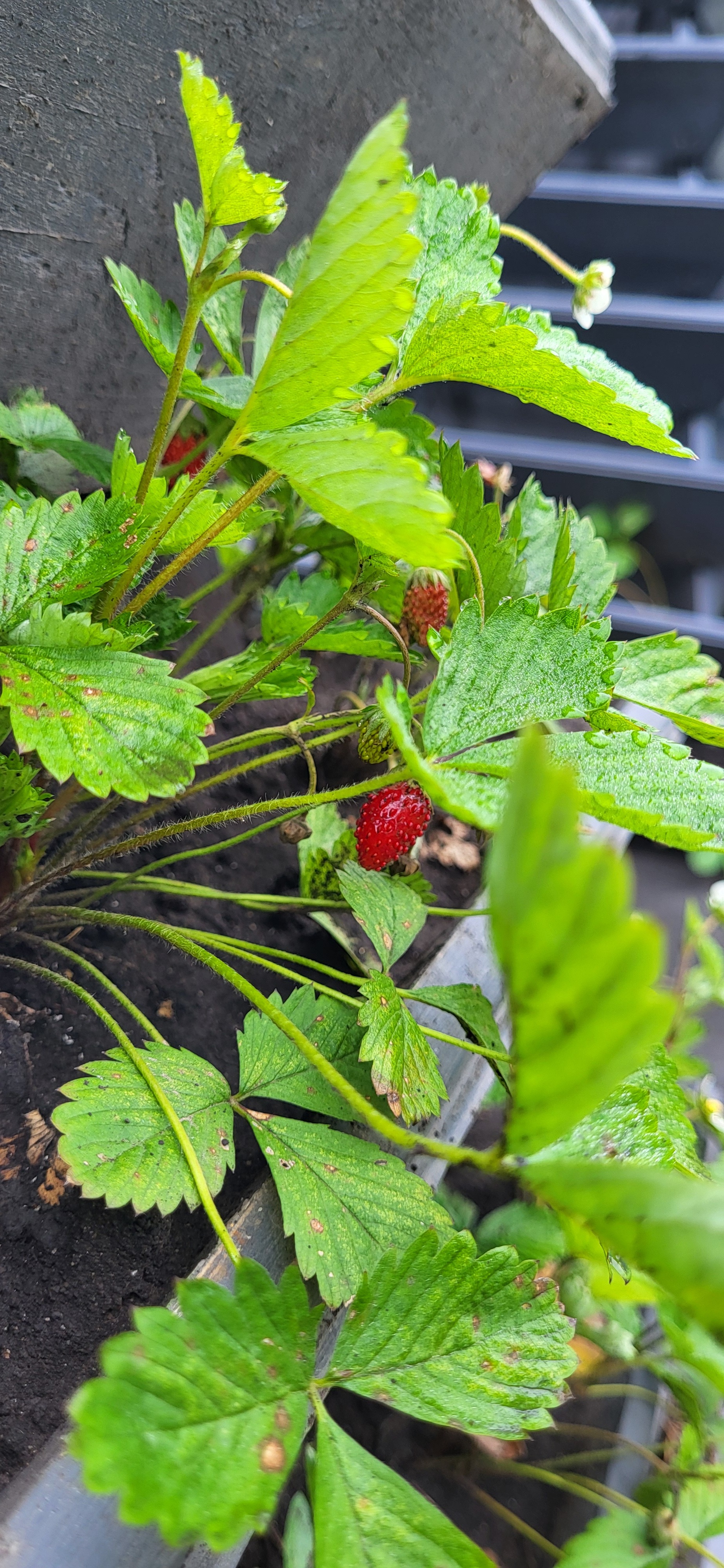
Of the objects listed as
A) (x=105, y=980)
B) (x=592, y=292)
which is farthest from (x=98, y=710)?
(x=592, y=292)

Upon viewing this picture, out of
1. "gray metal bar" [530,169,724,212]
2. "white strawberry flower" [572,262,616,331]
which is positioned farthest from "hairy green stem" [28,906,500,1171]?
"gray metal bar" [530,169,724,212]

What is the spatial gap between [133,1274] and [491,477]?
2.03 feet

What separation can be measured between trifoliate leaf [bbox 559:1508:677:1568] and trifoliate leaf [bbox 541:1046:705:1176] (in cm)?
33

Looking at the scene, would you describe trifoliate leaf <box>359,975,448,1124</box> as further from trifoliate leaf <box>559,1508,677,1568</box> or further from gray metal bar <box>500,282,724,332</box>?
gray metal bar <box>500,282,724,332</box>

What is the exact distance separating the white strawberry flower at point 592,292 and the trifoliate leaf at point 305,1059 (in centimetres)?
45

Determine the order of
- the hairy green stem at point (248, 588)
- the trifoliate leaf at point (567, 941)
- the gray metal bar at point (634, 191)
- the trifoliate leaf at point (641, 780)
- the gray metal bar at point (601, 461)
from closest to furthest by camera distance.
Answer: the trifoliate leaf at point (567, 941) → the trifoliate leaf at point (641, 780) → the hairy green stem at point (248, 588) → the gray metal bar at point (634, 191) → the gray metal bar at point (601, 461)

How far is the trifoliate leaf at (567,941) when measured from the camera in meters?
0.17

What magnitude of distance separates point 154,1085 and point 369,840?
0.57ft

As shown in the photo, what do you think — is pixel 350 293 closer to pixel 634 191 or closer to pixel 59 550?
pixel 59 550

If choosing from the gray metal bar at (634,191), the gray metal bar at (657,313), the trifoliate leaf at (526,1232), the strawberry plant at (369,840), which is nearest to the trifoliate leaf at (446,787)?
the strawberry plant at (369,840)

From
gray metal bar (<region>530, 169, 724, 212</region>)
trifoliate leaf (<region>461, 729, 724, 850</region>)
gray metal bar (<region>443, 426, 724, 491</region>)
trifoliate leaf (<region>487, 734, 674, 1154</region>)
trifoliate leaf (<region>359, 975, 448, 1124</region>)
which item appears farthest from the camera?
gray metal bar (<region>443, 426, 724, 491</region>)

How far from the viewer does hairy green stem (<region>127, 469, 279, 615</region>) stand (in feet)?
1.11

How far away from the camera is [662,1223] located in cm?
17

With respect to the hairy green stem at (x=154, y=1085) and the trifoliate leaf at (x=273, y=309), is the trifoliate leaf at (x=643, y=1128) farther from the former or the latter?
the trifoliate leaf at (x=273, y=309)
